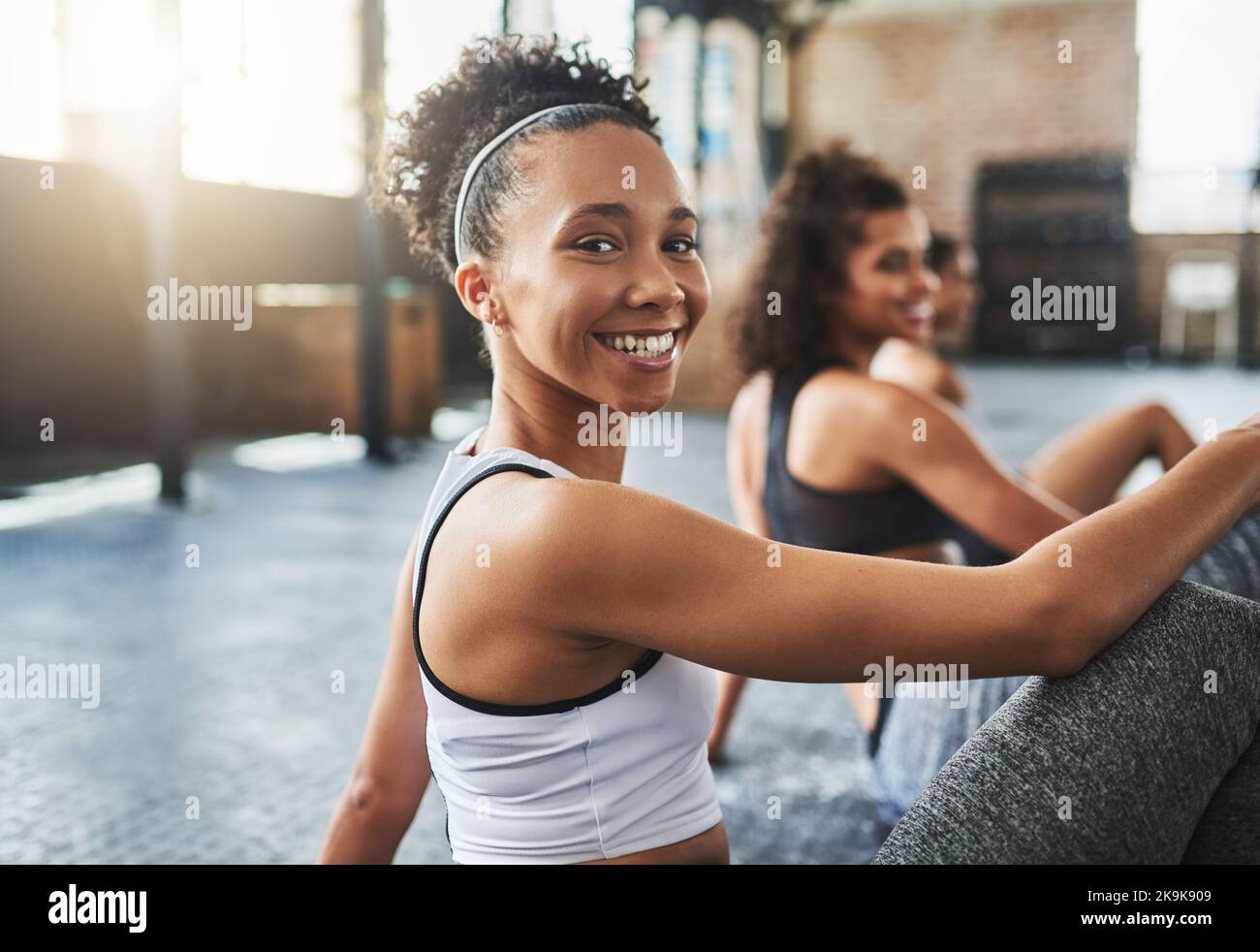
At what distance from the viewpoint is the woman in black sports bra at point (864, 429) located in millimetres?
1734

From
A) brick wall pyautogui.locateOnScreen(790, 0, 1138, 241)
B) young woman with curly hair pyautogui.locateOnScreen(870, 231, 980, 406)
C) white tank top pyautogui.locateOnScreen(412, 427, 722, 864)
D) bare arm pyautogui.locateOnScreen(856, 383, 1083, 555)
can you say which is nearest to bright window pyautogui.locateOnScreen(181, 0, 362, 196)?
young woman with curly hair pyautogui.locateOnScreen(870, 231, 980, 406)

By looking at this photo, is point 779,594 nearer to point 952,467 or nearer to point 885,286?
point 952,467

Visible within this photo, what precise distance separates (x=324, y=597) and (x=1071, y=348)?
10.5 meters

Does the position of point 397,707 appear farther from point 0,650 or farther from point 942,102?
point 942,102

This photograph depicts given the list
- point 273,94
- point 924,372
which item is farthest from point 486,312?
point 273,94

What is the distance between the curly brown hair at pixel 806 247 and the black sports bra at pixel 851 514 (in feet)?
0.36

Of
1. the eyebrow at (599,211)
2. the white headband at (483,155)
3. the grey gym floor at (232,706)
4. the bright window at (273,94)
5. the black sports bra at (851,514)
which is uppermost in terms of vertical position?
the bright window at (273,94)

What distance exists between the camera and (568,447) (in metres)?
1.01

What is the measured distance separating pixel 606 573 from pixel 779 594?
4.6 inches

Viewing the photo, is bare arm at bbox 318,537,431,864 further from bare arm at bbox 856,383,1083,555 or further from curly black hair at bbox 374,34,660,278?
bare arm at bbox 856,383,1083,555

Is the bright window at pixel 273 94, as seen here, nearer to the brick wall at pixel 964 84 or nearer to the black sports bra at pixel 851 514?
the black sports bra at pixel 851 514

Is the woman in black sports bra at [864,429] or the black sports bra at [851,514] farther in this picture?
the black sports bra at [851,514]

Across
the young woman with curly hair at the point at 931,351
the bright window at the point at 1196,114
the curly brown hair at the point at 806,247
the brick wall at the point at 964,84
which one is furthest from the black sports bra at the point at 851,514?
the brick wall at the point at 964,84

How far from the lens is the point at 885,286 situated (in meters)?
2.01
